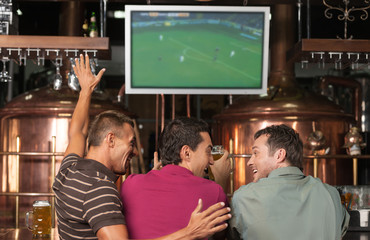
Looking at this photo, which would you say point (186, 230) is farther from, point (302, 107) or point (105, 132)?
point (302, 107)

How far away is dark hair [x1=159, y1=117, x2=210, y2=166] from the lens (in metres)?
2.16

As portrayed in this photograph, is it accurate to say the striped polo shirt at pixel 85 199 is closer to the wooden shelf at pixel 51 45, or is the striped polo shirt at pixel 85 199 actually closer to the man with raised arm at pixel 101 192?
the man with raised arm at pixel 101 192

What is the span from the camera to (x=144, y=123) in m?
9.30

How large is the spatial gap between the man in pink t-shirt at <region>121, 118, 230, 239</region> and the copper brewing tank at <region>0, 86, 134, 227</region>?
3.62 m

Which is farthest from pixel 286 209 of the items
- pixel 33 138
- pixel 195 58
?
pixel 33 138

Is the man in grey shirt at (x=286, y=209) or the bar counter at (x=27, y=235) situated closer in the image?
the man in grey shirt at (x=286, y=209)

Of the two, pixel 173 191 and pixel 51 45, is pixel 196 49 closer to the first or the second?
pixel 51 45

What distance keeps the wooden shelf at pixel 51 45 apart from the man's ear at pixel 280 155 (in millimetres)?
1869

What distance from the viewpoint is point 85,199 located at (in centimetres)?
191

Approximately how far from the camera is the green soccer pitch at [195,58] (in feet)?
11.9

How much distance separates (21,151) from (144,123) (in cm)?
376

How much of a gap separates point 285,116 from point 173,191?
12.9ft

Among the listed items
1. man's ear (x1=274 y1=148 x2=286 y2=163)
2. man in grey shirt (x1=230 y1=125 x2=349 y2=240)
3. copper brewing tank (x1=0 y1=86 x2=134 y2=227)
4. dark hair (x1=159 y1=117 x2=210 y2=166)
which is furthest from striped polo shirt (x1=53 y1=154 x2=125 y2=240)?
copper brewing tank (x1=0 y1=86 x2=134 y2=227)

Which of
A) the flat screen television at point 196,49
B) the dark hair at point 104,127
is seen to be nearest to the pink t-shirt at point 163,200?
the dark hair at point 104,127
